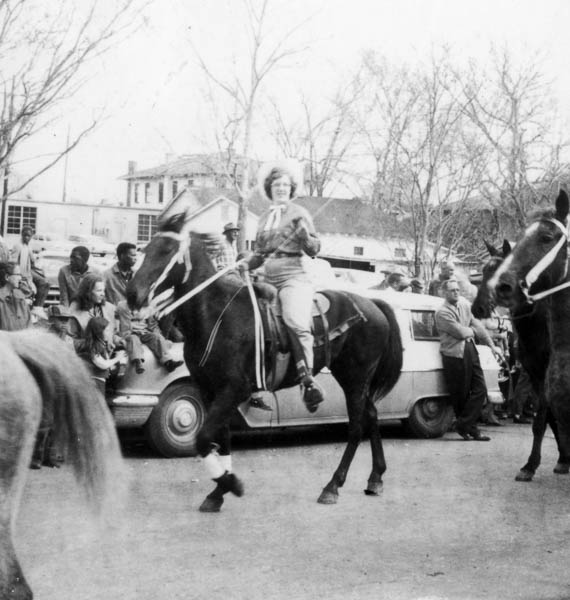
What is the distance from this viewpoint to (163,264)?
25.9ft

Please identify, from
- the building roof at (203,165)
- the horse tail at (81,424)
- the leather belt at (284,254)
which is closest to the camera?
the horse tail at (81,424)

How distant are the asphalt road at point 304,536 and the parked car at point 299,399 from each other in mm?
427

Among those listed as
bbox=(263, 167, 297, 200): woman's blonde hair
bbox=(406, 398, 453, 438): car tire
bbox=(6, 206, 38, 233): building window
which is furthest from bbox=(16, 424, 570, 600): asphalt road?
bbox=(6, 206, 38, 233): building window

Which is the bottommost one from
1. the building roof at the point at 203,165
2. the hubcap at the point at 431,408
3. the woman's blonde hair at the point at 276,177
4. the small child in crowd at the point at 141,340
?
the hubcap at the point at 431,408

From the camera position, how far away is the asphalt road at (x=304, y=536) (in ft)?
17.9

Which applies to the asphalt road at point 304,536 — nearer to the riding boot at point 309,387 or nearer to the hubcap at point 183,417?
the hubcap at point 183,417

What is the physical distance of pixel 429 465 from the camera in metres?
10.0

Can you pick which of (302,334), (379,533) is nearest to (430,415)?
(302,334)

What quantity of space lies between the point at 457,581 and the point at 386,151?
18.6m

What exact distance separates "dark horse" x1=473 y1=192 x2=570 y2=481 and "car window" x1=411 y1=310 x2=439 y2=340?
174 centimetres

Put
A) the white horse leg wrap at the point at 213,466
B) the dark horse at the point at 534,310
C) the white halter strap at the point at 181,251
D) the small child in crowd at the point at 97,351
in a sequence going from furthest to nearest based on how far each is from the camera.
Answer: the small child in crowd at the point at 97,351
the white halter strap at the point at 181,251
the white horse leg wrap at the point at 213,466
the dark horse at the point at 534,310

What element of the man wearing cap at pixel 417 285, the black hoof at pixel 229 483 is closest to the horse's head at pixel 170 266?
the black hoof at pixel 229 483

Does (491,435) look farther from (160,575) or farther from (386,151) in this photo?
(386,151)

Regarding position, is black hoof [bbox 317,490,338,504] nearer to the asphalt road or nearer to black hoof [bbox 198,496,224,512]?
the asphalt road
